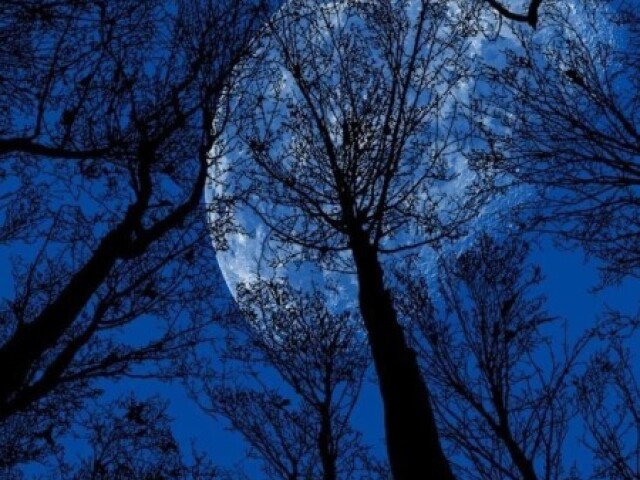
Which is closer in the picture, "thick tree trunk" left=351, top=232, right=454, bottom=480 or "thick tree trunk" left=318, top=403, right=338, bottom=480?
"thick tree trunk" left=351, top=232, right=454, bottom=480

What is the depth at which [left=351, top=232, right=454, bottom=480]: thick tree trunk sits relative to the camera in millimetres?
4453

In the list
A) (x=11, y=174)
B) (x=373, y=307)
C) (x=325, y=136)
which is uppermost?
(x=325, y=136)

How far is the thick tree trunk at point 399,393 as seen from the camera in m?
4.45

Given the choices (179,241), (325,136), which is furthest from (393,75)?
(179,241)

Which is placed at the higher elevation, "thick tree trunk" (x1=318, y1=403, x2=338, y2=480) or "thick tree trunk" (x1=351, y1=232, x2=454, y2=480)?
"thick tree trunk" (x1=318, y1=403, x2=338, y2=480)

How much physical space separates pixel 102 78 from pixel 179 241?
271cm

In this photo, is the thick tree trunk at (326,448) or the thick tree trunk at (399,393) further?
the thick tree trunk at (326,448)

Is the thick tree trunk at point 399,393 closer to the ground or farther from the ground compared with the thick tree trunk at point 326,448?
closer to the ground

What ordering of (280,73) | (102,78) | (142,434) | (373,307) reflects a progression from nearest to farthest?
(373,307)
(102,78)
(280,73)
(142,434)

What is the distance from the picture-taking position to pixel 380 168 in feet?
23.4

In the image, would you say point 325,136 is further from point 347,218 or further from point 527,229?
point 527,229

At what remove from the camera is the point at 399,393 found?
501 centimetres

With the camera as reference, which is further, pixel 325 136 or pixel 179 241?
pixel 179 241

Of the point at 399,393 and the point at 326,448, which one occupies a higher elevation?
the point at 326,448
